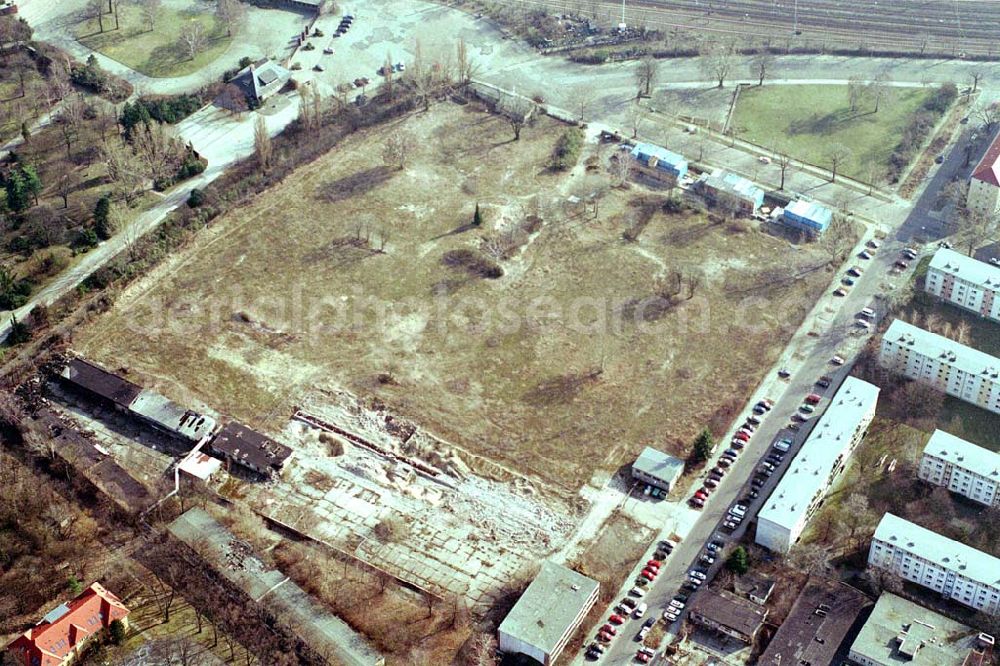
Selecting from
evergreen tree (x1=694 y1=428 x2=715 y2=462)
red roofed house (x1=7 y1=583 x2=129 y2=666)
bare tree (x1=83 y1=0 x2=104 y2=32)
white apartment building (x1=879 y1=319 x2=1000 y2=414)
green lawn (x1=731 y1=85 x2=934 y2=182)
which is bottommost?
red roofed house (x1=7 y1=583 x2=129 y2=666)

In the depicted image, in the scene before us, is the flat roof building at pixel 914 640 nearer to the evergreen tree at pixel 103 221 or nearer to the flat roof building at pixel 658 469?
the flat roof building at pixel 658 469

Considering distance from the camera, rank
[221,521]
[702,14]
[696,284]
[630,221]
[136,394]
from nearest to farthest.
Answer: [221,521], [136,394], [696,284], [630,221], [702,14]

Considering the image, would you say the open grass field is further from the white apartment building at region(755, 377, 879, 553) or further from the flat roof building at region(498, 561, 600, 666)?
the flat roof building at region(498, 561, 600, 666)

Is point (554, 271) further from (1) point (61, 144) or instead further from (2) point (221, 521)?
(1) point (61, 144)

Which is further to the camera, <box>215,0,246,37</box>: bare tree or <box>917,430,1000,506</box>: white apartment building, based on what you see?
<box>215,0,246,37</box>: bare tree

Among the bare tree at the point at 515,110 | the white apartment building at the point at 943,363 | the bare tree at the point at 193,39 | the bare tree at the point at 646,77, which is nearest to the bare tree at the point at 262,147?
the bare tree at the point at 515,110

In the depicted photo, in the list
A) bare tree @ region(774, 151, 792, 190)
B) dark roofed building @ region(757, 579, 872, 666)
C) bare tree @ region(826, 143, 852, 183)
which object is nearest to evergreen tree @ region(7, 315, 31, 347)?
dark roofed building @ region(757, 579, 872, 666)

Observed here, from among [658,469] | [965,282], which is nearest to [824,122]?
[965,282]

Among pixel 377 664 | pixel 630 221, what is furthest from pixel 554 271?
pixel 377 664
